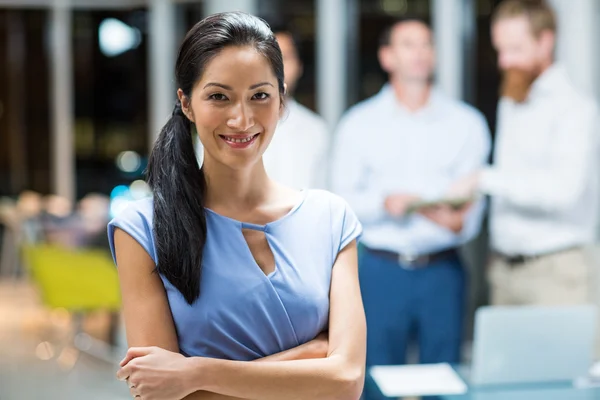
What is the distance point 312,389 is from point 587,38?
3.70m

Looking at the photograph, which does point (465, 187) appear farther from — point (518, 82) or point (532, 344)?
point (532, 344)

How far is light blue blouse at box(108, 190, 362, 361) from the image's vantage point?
1602 mm

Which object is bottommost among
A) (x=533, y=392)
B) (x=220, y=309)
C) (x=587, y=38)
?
(x=533, y=392)

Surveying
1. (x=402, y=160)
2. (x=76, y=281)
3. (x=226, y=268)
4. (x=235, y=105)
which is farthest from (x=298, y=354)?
(x=76, y=281)

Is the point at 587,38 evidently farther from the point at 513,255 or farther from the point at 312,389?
the point at 312,389

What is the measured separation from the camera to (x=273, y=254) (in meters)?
1.68

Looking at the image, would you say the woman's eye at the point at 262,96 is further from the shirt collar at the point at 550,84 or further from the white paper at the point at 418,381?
the shirt collar at the point at 550,84

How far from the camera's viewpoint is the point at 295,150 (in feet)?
13.5

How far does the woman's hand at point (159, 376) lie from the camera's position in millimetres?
1509

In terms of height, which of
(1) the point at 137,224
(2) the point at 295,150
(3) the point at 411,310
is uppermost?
(1) the point at 137,224

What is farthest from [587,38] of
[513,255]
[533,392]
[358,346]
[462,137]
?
[358,346]

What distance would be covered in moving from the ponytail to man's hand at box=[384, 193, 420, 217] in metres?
2.09

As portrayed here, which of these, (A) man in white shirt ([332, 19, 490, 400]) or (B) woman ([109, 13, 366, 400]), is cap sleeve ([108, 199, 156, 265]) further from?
(A) man in white shirt ([332, 19, 490, 400])

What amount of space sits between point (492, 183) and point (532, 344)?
123cm
